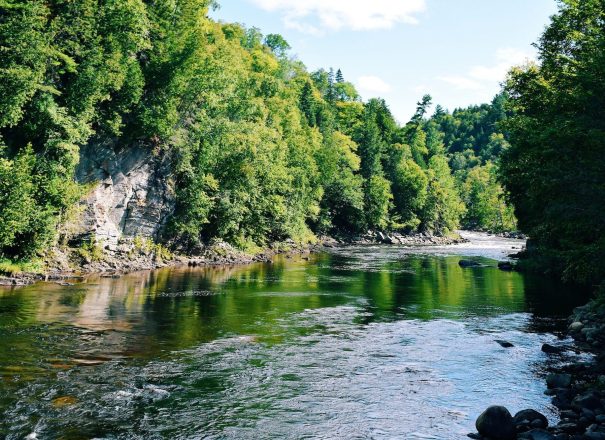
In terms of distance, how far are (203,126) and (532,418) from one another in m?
46.6

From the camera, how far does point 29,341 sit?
19.2 meters

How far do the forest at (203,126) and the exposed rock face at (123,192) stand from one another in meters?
1.33

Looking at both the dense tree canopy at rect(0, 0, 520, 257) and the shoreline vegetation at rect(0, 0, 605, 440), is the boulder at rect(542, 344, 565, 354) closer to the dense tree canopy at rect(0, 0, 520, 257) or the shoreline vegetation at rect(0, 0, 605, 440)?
the shoreline vegetation at rect(0, 0, 605, 440)

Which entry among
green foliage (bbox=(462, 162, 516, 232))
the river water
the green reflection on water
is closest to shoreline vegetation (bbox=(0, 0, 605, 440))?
the river water

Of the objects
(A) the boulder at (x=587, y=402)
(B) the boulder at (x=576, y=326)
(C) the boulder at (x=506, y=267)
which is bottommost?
(A) the boulder at (x=587, y=402)

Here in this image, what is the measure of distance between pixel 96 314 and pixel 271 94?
206ft

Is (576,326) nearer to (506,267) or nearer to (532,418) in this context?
(532,418)

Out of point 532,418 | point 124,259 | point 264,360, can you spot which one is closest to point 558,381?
point 532,418

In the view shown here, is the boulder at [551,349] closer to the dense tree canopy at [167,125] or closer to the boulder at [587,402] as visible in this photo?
the boulder at [587,402]

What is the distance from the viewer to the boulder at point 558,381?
15445 millimetres

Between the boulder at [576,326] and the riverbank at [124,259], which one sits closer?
the boulder at [576,326]

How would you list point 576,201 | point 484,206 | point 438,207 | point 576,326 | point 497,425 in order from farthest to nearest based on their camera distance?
1. point 484,206
2. point 438,207
3. point 576,326
4. point 576,201
5. point 497,425

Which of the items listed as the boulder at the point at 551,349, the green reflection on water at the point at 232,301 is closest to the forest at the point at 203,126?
the boulder at the point at 551,349

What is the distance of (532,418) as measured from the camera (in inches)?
495
